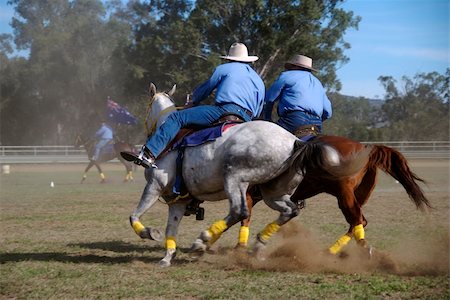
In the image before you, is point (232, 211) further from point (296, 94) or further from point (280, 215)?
point (296, 94)

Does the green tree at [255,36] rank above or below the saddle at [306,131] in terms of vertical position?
above

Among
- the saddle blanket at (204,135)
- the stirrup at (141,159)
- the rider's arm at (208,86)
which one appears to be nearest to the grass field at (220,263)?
the stirrup at (141,159)

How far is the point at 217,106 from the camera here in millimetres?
7125

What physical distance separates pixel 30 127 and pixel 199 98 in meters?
55.7

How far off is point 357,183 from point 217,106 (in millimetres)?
1854

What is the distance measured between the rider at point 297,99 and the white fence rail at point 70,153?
32.2 metres

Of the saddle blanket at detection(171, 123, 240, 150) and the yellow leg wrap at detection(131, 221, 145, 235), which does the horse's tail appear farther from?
the yellow leg wrap at detection(131, 221, 145, 235)

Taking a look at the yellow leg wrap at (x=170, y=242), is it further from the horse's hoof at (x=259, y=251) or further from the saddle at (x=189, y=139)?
the horse's hoof at (x=259, y=251)

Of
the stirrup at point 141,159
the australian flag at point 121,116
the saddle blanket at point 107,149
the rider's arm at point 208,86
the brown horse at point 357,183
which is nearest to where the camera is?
the brown horse at point 357,183

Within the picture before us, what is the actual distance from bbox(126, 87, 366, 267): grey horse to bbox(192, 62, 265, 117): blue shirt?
408 mm

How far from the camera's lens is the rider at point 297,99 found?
7.65m

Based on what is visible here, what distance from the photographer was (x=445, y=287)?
5.68 metres

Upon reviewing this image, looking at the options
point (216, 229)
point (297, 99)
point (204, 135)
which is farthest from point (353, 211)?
point (204, 135)

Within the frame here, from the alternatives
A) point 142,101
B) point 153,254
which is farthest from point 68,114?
point 153,254
